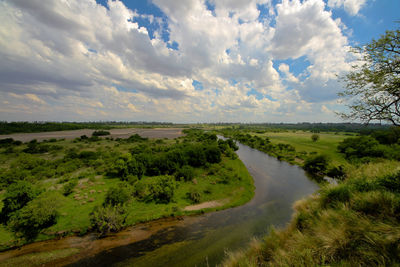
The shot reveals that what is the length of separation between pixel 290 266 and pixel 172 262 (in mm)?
11558

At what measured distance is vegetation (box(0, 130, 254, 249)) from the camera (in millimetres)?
14938

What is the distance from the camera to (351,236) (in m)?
5.20

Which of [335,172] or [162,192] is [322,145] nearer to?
[335,172]

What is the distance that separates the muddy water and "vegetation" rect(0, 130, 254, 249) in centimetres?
131

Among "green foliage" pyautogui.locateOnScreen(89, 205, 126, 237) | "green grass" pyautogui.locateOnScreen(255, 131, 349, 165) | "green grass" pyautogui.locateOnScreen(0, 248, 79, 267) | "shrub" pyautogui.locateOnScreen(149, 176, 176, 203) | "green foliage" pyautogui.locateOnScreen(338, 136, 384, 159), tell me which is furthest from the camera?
"green grass" pyautogui.locateOnScreen(255, 131, 349, 165)

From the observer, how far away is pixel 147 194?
21.8 meters

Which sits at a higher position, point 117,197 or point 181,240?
point 117,197

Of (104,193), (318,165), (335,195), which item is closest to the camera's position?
(335,195)

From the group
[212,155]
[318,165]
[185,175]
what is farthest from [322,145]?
[185,175]

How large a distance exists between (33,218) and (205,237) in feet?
58.7

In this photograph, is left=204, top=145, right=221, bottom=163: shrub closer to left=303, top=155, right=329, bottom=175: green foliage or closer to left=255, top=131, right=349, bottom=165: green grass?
left=303, top=155, right=329, bottom=175: green foliage

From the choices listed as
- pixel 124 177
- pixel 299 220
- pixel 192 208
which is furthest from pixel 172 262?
pixel 124 177

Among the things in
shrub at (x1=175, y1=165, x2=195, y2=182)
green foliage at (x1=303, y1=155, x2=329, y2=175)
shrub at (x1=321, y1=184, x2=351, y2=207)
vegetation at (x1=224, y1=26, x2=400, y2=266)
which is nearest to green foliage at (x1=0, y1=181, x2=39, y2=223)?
shrub at (x1=175, y1=165, x2=195, y2=182)

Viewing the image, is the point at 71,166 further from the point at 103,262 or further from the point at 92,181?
the point at 103,262
